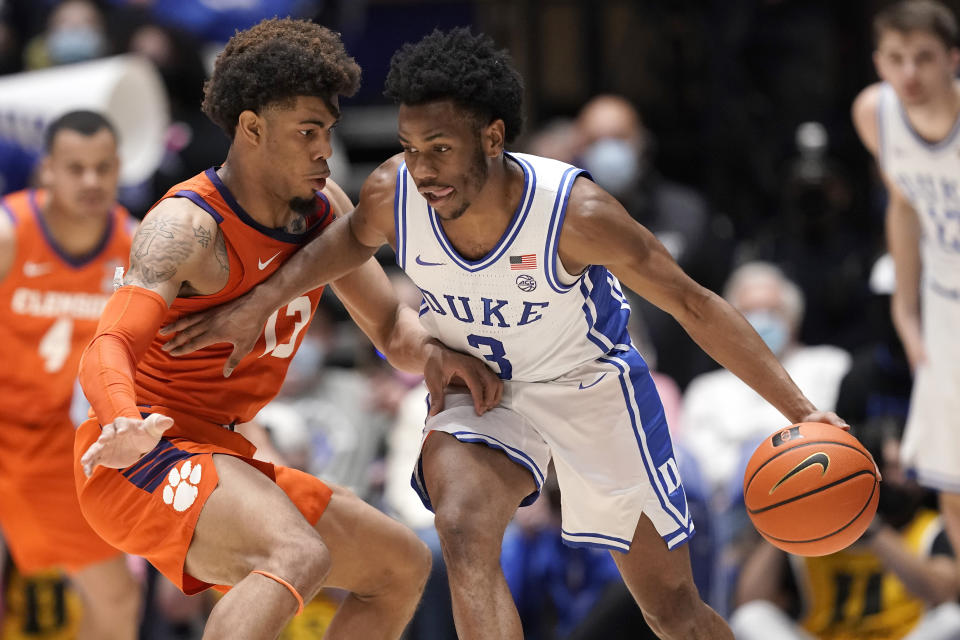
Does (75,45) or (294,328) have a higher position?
(75,45)

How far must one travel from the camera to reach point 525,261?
4.07 meters

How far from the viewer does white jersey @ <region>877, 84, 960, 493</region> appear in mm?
5855

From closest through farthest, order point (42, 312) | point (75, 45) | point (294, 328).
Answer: point (294, 328) < point (42, 312) < point (75, 45)

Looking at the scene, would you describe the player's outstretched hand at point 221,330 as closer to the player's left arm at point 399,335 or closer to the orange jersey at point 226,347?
the orange jersey at point 226,347

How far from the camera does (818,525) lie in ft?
13.4

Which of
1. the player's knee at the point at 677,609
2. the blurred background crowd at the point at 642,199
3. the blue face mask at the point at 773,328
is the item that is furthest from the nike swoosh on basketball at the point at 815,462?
the blue face mask at the point at 773,328

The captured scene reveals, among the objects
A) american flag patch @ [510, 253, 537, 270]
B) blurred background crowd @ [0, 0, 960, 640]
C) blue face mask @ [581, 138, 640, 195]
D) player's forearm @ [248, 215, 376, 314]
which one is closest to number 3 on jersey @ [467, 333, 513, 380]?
american flag patch @ [510, 253, 537, 270]

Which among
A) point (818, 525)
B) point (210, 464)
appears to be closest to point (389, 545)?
point (210, 464)

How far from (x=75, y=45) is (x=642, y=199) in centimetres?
365

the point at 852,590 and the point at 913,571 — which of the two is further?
the point at 852,590

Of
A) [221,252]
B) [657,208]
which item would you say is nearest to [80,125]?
[221,252]

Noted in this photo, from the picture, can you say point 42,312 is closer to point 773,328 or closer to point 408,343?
point 408,343

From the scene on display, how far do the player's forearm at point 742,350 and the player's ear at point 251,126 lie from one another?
4.45 ft

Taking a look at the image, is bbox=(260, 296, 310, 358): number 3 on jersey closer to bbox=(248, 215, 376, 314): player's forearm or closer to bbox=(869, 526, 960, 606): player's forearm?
bbox=(248, 215, 376, 314): player's forearm
